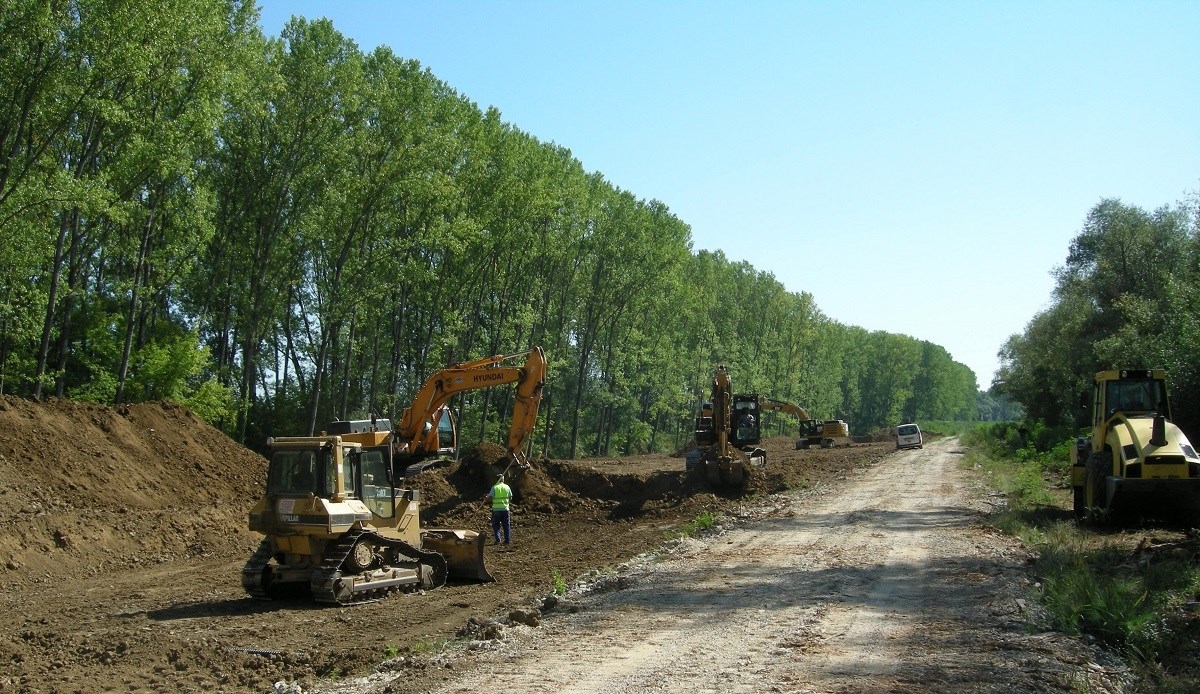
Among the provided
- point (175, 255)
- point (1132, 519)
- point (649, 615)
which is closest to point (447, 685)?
point (649, 615)

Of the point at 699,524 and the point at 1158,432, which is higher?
the point at 1158,432

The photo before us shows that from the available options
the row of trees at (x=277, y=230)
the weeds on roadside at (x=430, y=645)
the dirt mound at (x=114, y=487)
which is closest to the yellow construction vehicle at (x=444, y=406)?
the dirt mound at (x=114, y=487)

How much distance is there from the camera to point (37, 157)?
23406 millimetres

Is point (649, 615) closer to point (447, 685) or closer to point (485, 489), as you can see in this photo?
point (447, 685)

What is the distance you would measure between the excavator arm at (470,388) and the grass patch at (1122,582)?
10932 mm

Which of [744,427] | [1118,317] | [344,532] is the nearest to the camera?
[344,532]

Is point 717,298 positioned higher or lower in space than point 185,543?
higher

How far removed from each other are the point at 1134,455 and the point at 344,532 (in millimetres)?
14573

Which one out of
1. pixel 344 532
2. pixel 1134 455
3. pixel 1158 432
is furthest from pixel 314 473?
pixel 1158 432

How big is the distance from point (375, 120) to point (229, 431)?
12.7m

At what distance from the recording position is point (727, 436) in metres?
29.9

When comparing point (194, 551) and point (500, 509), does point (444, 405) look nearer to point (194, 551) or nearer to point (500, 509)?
point (500, 509)

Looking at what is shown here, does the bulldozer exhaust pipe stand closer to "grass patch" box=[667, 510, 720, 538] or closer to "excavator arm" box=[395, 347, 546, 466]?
"grass patch" box=[667, 510, 720, 538]

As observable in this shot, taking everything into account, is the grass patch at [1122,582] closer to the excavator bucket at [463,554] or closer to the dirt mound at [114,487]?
the excavator bucket at [463,554]
